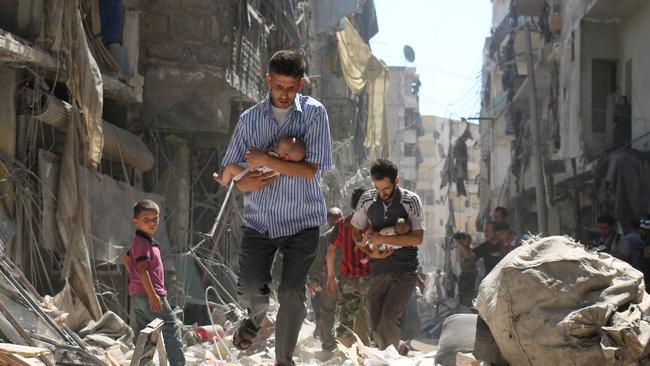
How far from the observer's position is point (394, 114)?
72.4 m

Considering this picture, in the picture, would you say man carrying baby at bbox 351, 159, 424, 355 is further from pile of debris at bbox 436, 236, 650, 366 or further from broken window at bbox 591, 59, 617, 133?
broken window at bbox 591, 59, 617, 133

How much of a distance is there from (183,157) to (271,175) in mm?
9565

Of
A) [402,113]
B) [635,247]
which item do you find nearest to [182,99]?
[635,247]

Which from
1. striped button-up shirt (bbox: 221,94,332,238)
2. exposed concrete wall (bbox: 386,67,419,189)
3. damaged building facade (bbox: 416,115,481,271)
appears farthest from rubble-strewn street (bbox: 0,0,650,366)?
damaged building facade (bbox: 416,115,481,271)

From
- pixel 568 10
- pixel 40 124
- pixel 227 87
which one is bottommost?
pixel 40 124

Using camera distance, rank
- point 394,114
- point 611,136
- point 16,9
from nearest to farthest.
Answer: point 16,9
point 611,136
point 394,114

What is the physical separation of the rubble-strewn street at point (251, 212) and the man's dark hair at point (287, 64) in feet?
0.04

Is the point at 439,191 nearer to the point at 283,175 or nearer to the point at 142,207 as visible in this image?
the point at 142,207

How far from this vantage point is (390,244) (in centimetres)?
748

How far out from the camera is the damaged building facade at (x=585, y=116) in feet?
58.3

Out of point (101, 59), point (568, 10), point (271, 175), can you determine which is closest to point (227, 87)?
point (101, 59)

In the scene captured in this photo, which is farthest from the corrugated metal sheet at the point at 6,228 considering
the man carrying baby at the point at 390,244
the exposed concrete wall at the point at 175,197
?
the exposed concrete wall at the point at 175,197

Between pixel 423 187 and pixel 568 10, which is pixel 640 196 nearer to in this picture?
pixel 568 10

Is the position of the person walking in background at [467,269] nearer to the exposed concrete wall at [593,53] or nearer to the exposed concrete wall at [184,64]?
the exposed concrete wall at [593,53]
